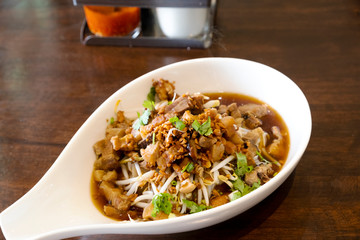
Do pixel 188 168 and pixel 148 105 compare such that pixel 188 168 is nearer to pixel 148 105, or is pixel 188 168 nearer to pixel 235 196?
pixel 235 196

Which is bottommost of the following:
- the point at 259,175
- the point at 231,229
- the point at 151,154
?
the point at 231,229

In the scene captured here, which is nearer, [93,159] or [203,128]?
[203,128]

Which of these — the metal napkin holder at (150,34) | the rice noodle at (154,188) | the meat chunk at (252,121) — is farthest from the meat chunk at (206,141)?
the metal napkin holder at (150,34)

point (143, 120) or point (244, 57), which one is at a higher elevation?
point (143, 120)

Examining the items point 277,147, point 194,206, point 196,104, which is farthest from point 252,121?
point 194,206

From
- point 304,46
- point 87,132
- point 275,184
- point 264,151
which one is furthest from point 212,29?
point 275,184
